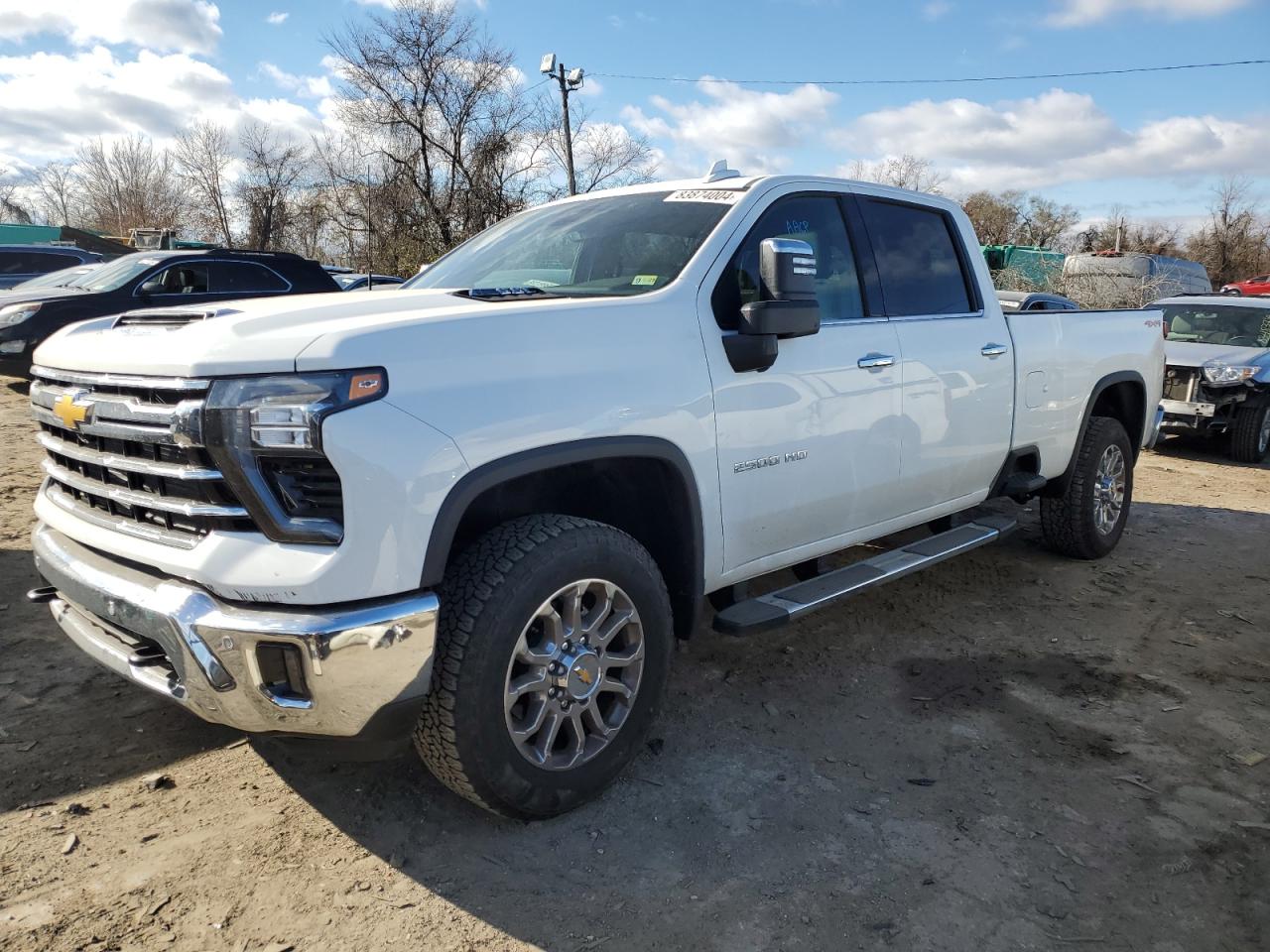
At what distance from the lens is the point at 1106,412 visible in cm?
582

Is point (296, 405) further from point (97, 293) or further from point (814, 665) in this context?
point (97, 293)

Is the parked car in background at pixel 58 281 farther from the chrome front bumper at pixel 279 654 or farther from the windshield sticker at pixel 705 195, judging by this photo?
the chrome front bumper at pixel 279 654

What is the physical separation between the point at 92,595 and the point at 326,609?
0.79 m

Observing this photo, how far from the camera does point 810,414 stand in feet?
11.0

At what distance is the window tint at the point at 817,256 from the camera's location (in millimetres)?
3246

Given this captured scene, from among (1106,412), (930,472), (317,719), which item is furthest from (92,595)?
(1106,412)

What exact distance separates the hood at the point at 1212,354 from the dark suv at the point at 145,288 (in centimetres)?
945

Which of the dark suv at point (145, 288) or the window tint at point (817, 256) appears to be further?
the dark suv at point (145, 288)

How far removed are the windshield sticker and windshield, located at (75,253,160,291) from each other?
8185 millimetres

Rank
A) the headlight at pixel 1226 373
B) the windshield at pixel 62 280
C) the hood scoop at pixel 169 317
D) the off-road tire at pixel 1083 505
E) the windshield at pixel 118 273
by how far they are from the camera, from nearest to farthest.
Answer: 1. the hood scoop at pixel 169 317
2. the off-road tire at pixel 1083 505
3. the headlight at pixel 1226 373
4. the windshield at pixel 118 273
5. the windshield at pixel 62 280

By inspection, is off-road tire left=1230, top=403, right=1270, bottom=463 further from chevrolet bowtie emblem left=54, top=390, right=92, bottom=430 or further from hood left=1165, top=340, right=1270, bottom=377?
chevrolet bowtie emblem left=54, top=390, right=92, bottom=430

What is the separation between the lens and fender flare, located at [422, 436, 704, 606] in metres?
2.34

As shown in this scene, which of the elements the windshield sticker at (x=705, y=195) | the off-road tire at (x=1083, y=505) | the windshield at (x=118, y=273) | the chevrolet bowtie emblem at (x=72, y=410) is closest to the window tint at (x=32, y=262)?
the windshield at (x=118, y=273)

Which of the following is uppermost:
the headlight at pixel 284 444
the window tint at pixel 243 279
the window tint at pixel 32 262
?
the window tint at pixel 32 262
